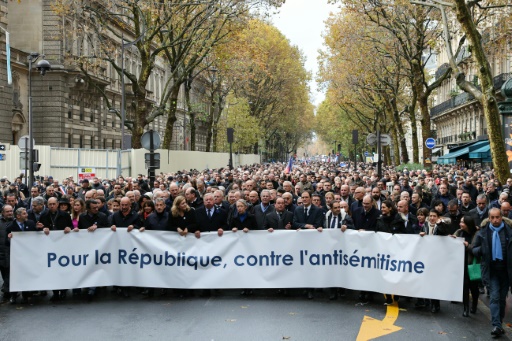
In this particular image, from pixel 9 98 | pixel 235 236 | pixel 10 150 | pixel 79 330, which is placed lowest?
pixel 79 330

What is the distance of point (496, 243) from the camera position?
854 cm

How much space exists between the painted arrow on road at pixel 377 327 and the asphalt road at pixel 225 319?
0.07 m

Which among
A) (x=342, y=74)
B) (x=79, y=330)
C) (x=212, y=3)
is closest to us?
(x=79, y=330)

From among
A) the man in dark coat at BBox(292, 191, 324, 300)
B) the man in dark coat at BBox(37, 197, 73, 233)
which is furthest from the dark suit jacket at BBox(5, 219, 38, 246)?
the man in dark coat at BBox(292, 191, 324, 300)

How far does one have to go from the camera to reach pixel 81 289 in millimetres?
10523

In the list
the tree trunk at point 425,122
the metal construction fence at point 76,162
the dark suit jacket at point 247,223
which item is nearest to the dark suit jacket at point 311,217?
the dark suit jacket at point 247,223

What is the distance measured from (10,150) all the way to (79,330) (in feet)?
70.0

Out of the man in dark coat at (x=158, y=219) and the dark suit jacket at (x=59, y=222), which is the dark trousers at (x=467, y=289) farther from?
the dark suit jacket at (x=59, y=222)

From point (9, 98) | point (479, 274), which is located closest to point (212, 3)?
point (9, 98)

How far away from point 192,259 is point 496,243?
430 cm

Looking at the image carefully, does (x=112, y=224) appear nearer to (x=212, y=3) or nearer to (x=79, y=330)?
(x=79, y=330)

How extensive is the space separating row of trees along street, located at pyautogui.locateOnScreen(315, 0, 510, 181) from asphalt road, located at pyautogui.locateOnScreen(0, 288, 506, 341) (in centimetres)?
997

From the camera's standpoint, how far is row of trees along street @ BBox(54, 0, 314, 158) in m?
28.4

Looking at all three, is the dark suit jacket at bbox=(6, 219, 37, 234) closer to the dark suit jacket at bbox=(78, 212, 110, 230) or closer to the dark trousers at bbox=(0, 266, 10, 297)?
the dark trousers at bbox=(0, 266, 10, 297)
